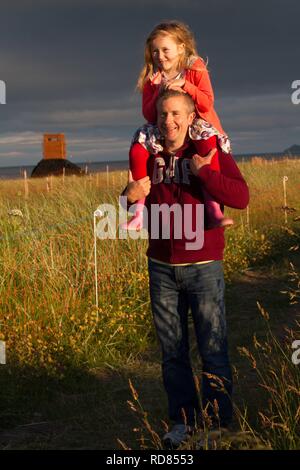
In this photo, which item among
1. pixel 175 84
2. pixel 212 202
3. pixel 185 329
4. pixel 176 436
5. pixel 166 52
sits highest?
pixel 166 52

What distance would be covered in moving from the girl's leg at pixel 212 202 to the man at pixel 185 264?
11 mm

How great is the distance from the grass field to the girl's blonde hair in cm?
129

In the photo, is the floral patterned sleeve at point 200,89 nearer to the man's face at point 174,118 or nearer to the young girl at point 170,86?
the young girl at point 170,86

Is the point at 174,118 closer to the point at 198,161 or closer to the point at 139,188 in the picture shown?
the point at 198,161

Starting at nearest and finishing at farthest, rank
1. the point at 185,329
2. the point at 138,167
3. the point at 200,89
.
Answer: the point at 138,167 → the point at 185,329 → the point at 200,89

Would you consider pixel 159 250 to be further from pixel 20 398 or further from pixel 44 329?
pixel 44 329

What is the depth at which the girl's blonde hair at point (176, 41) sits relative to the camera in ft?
14.0

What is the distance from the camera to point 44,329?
20.7ft

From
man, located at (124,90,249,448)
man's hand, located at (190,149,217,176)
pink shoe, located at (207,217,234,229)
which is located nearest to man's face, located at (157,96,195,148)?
man, located at (124,90,249,448)

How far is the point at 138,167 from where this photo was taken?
3.92m

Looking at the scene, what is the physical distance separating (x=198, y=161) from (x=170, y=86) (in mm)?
532

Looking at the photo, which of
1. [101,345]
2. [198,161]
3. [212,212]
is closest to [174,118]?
[198,161]

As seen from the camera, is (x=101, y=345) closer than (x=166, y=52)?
No

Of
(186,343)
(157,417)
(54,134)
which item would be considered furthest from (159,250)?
(54,134)
